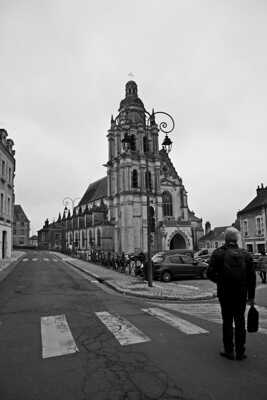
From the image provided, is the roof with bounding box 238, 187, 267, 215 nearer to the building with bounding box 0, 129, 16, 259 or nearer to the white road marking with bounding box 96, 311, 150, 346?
the building with bounding box 0, 129, 16, 259

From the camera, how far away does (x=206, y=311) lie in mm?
7828

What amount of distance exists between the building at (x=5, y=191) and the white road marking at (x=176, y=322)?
22.5 meters

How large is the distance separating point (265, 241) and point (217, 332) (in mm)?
26879

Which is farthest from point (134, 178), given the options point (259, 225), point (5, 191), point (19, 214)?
point (19, 214)

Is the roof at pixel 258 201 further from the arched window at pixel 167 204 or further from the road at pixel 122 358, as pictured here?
the road at pixel 122 358

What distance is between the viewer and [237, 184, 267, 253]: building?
2995 centimetres

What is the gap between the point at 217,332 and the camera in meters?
5.45

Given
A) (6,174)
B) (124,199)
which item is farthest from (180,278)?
(124,199)

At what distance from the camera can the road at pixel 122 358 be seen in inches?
126

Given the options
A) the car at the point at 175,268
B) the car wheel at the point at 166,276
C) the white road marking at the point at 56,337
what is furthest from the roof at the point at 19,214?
the white road marking at the point at 56,337

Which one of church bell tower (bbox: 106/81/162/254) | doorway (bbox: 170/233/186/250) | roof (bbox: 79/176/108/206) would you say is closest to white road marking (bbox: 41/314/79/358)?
church bell tower (bbox: 106/81/162/254)

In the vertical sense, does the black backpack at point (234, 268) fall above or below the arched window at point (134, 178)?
below

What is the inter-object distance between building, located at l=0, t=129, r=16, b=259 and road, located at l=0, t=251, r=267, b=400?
21.4m

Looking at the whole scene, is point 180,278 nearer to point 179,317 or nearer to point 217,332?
point 179,317
